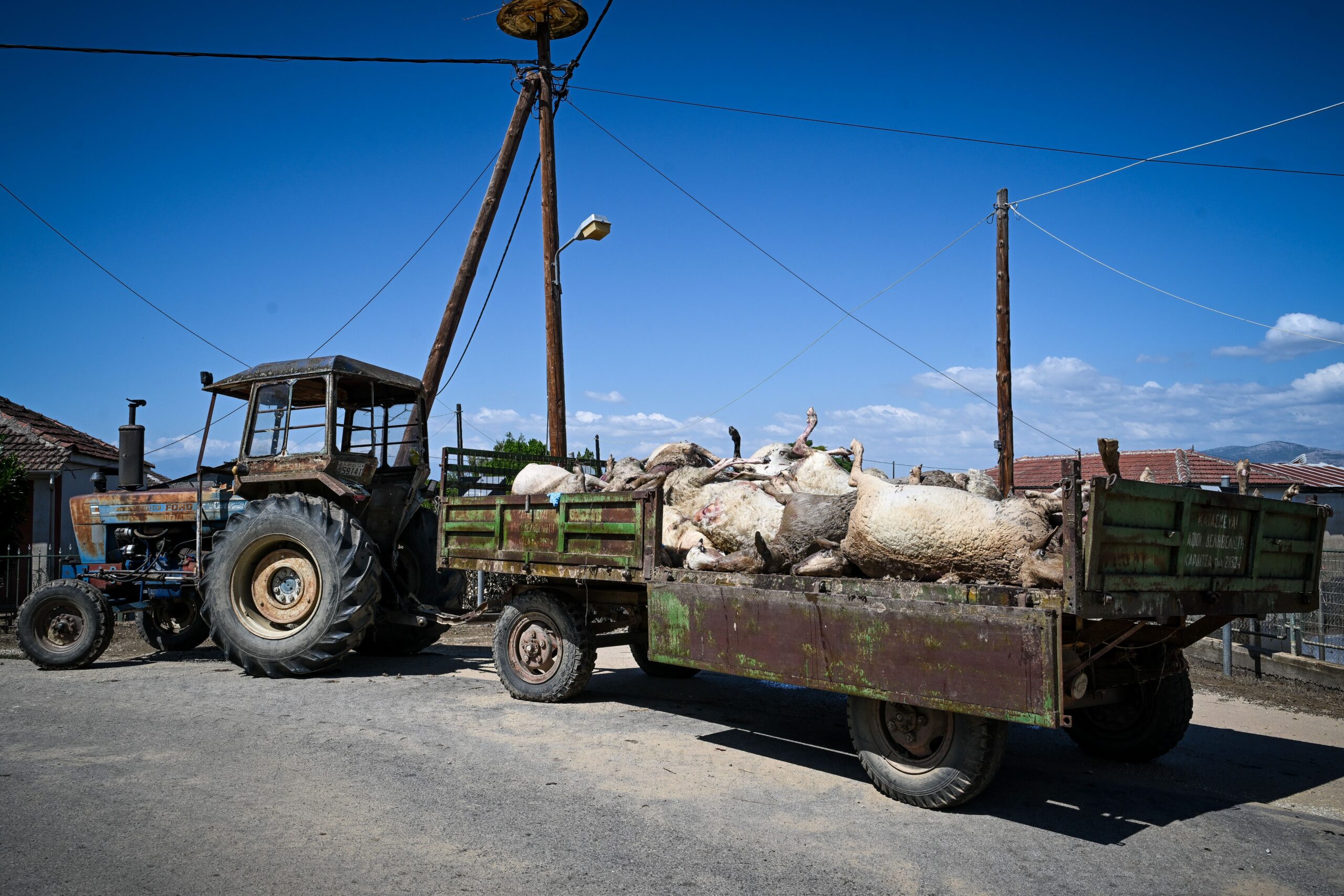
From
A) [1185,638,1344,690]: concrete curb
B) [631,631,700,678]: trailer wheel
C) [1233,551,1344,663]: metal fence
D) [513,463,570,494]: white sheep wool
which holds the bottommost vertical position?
[631,631,700,678]: trailer wheel

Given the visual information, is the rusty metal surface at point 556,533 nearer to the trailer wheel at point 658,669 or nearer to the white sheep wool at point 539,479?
the white sheep wool at point 539,479

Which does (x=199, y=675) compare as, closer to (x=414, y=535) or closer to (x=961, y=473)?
(x=414, y=535)

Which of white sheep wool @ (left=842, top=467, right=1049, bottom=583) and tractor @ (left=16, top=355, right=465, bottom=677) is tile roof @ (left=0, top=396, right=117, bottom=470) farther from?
white sheep wool @ (left=842, top=467, right=1049, bottom=583)

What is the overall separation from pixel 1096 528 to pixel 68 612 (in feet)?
29.9

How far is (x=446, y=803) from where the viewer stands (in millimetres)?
4637

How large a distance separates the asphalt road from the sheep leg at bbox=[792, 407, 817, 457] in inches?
80.1

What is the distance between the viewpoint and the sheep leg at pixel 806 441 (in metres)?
7.37

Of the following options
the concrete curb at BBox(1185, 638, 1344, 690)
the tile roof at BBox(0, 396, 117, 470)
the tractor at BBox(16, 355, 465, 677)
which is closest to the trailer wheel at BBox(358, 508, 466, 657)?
the tractor at BBox(16, 355, 465, 677)

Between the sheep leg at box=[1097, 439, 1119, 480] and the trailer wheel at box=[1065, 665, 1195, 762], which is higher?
the sheep leg at box=[1097, 439, 1119, 480]

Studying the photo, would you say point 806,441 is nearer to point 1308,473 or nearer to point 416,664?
point 416,664

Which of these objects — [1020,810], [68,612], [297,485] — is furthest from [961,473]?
[68,612]

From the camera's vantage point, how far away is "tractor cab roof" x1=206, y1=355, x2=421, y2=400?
27.6 ft

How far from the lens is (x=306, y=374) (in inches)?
332

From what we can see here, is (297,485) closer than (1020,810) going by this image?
No
